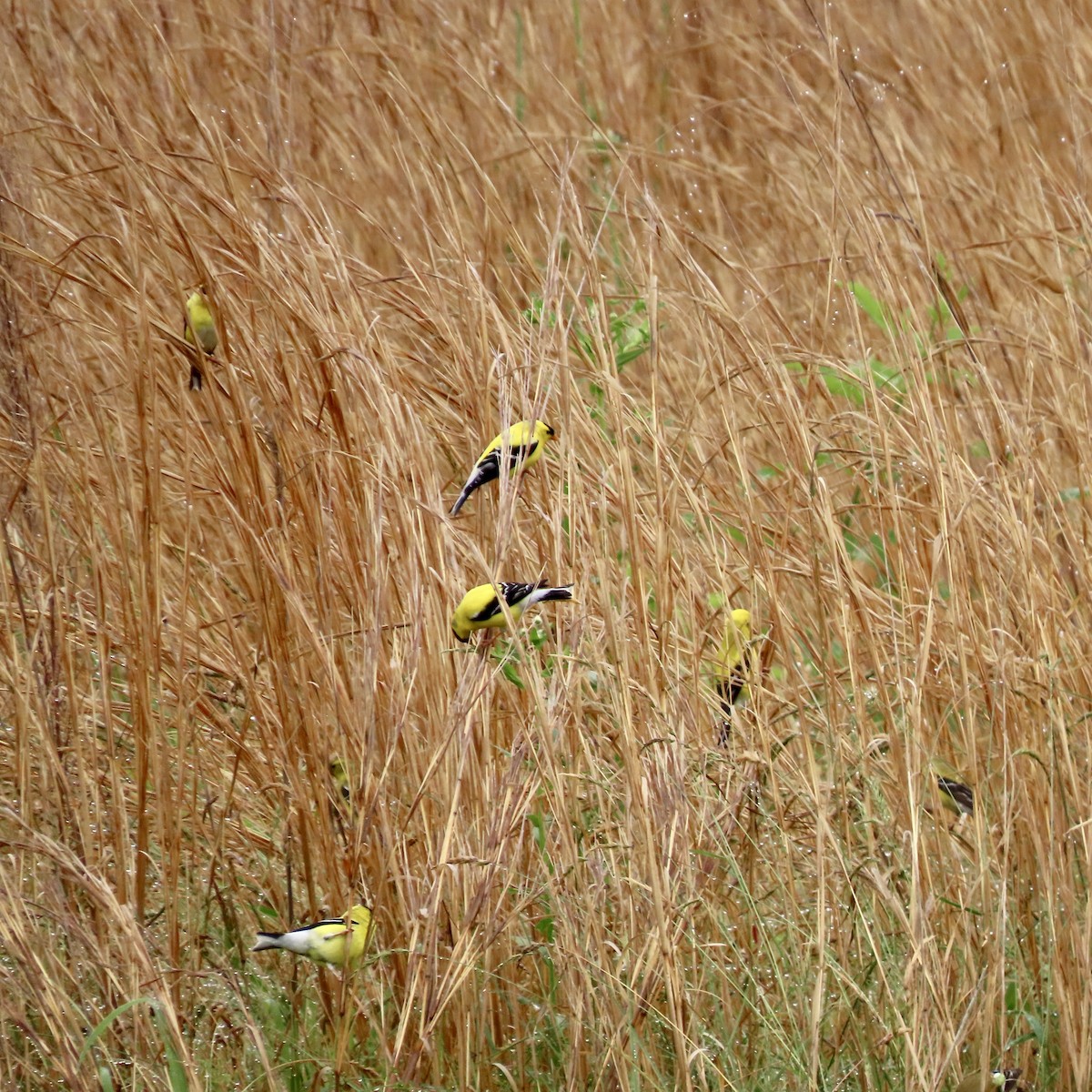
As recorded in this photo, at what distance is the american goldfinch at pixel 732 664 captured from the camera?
6.36 feet

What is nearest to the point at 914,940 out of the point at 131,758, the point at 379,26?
the point at 131,758

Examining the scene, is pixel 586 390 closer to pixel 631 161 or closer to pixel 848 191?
Result: pixel 848 191

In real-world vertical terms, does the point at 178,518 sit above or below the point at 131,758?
above

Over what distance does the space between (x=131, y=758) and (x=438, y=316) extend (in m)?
0.84

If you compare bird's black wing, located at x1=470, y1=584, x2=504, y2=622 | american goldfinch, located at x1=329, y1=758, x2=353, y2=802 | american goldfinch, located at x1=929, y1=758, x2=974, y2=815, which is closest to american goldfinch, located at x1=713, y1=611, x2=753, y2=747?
→ american goldfinch, located at x1=929, y1=758, x2=974, y2=815

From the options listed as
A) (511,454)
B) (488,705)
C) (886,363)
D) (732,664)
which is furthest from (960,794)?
(886,363)

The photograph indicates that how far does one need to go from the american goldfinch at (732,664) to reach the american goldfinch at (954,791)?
279mm

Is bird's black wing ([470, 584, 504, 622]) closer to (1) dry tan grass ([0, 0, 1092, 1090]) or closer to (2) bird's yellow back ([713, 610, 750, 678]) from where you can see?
(1) dry tan grass ([0, 0, 1092, 1090])

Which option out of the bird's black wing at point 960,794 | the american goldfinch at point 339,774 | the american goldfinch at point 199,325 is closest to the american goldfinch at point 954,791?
the bird's black wing at point 960,794

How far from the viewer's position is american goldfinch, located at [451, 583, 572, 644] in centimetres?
168

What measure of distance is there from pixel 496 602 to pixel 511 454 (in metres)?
0.23

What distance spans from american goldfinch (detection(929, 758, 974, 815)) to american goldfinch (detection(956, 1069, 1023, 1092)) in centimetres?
33

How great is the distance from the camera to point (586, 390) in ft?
8.75

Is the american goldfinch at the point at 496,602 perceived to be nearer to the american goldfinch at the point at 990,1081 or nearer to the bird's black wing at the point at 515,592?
the bird's black wing at the point at 515,592
